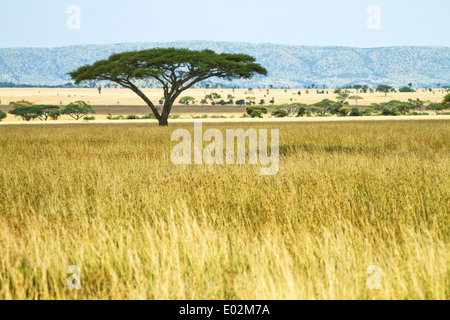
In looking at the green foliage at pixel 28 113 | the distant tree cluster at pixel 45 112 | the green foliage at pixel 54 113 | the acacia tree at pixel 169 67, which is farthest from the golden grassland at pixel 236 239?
the green foliage at pixel 28 113

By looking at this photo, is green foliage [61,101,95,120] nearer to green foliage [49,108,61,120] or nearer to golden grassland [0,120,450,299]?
green foliage [49,108,61,120]

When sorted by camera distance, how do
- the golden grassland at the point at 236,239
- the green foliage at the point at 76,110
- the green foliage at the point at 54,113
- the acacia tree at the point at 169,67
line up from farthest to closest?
the green foliage at the point at 76,110 < the green foliage at the point at 54,113 < the acacia tree at the point at 169,67 < the golden grassland at the point at 236,239

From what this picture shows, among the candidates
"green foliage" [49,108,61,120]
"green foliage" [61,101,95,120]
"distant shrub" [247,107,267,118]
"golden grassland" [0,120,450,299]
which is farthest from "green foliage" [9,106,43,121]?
"golden grassland" [0,120,450,299]

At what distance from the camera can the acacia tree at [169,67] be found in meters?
37.4

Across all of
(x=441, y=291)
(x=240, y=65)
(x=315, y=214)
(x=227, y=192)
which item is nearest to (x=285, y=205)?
(x=315, y=214)

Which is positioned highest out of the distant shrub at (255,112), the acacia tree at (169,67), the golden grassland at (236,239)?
the acacia tree at (169,67)

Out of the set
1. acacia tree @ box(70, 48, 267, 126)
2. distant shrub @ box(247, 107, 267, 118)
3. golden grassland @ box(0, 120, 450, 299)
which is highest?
acacia tree @ box(70, 48, 267, 126)

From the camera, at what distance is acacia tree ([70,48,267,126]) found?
123 ft

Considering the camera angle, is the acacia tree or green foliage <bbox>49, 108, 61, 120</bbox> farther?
green foliage <bbox>49, 108, 61, 120</bbox>

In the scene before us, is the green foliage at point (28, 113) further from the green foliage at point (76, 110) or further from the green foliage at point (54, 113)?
the green foliage at point (76, 110)

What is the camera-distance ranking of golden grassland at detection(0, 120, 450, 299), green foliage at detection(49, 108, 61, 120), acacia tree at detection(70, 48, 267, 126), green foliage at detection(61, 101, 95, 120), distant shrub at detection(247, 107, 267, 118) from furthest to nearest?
green foliage at detection(61, 101, 95, 120) → distant shrub at detection(247, 107, 267, 118) → green foliage at detection(49, 108, 61, 120) → acacia tree at detection(70, 48, 267, 126) → golden grassland at detection(0, 120, 450, 299)

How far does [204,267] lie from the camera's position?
3.94 meters
